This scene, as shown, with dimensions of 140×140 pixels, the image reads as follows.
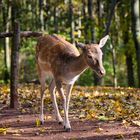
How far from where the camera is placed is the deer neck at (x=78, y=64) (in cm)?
857

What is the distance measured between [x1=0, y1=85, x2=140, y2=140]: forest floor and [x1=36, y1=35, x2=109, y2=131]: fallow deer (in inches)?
14.1

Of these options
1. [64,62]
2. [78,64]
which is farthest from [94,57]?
[64,62]

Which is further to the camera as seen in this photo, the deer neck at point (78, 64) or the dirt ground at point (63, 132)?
the deer neck at point (78, 64)

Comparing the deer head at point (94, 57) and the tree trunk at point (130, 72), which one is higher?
the deer head at point (94, 57)

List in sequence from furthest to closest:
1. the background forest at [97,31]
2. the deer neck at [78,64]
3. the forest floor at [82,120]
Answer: the background forest at [97,31], the deer neck at [78,64], the forest floor at [82,120]

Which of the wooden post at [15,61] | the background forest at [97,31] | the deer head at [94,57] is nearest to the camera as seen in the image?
the deer head at [94,57]

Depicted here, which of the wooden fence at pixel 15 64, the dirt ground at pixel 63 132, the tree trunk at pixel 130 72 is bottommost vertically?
the tree trunk at pixel 130 72

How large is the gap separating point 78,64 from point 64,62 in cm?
47

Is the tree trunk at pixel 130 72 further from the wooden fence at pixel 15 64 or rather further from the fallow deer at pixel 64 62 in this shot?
the fallow deer at pixel 64 62

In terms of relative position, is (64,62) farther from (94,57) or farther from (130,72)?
(130,72)

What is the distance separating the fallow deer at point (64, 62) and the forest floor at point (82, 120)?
36cm

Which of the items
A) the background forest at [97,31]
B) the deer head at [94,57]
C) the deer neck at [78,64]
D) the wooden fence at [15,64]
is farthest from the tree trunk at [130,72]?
the deer head at [94,57]

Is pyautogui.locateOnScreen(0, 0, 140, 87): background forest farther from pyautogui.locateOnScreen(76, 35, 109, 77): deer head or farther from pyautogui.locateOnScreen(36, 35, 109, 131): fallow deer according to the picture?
pyautogui.locateOnScreen(76, 35, 109, 77): deer head

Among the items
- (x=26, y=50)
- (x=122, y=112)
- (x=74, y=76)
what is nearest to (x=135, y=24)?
(x=122, y=112)
